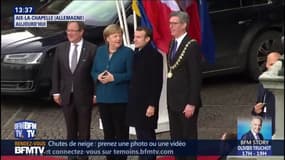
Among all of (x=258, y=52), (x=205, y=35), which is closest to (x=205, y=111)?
(x=258, y=52)

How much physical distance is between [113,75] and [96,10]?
2067 millimetres

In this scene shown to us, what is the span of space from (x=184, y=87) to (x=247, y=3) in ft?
8.96

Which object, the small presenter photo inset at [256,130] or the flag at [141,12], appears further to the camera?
the flag at [141,12]

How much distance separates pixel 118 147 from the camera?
6.17 meters

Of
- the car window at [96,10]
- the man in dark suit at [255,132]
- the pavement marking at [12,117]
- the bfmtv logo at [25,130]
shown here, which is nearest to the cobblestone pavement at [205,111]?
the pavement marking at [12,117]

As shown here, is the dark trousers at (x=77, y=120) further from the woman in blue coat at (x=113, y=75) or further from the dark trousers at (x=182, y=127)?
the dark trousers at (x=182, y=127)

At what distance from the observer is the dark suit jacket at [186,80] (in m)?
6.06

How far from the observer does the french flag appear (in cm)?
714

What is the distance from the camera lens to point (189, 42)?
6.13 metres

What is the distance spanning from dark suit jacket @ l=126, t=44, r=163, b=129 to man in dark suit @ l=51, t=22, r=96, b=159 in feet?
1.40

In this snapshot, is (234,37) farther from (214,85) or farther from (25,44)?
(25,44)

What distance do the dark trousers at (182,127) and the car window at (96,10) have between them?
1.94m

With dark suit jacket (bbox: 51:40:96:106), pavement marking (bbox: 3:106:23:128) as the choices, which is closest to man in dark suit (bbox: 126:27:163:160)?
dark suit jacket (bbox: 51:40:96:106)

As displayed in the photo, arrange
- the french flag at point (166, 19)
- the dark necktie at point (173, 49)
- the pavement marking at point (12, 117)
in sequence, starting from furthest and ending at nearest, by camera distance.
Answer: the pavement marking at point (12, 117) → the french flag at point (166, 19) → the dark necktie at point (173, 49)
